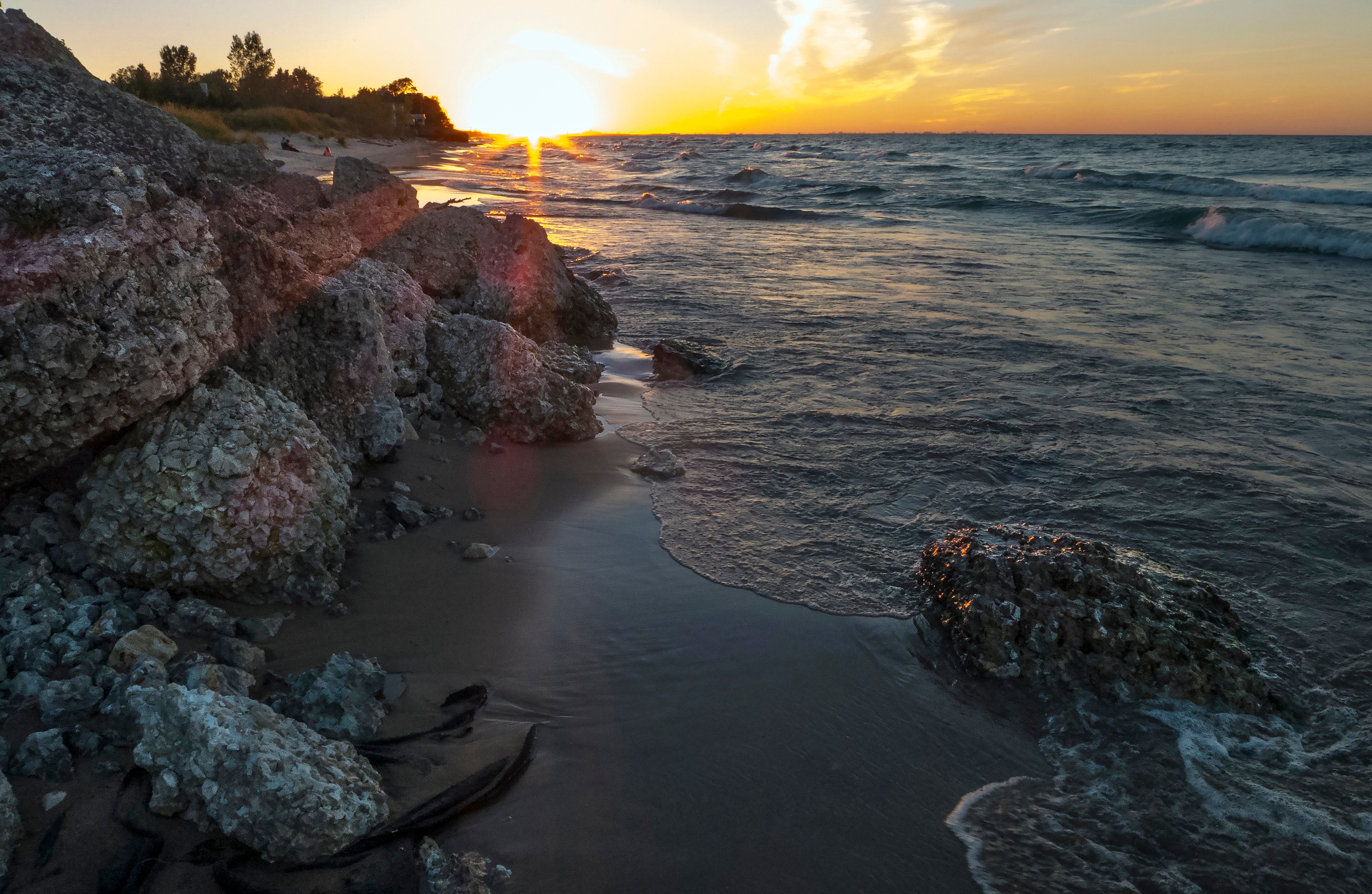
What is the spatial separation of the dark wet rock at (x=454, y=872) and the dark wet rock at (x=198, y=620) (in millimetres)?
1192

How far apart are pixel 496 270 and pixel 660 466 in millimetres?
3328

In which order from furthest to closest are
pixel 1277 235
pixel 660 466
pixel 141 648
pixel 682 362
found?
pixel 1277 235
pixel 682 362
pixel 660 466
pixel 141 648

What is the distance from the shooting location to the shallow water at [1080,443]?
2592 millimetres

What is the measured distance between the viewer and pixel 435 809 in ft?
6.88

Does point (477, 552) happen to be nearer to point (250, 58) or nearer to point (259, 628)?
point (259, 628)

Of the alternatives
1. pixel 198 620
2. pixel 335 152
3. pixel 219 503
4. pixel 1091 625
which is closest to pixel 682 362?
pixel 1091 625

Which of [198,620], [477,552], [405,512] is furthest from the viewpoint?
[405,512]

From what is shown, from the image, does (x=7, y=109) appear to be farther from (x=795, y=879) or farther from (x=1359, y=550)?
(x=1359, y=550)

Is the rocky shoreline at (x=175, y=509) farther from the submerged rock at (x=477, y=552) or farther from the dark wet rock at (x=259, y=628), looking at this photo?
the submerged rock at (x=477, y=552)

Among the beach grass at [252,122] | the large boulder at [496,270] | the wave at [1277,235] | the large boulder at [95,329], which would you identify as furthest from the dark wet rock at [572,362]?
the wave at [1277,235]

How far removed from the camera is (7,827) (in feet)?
5.67

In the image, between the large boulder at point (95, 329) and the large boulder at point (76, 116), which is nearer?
the large boulder at point (95, 329)

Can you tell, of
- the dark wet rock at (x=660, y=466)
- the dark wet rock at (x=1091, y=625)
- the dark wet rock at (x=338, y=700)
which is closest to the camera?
the dark wet rock at (x=338, y=700)

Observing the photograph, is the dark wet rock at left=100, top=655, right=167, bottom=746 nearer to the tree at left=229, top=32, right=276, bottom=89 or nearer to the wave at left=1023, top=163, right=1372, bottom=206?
the wave at left=1023, top=163, right=1372, bottom=206
